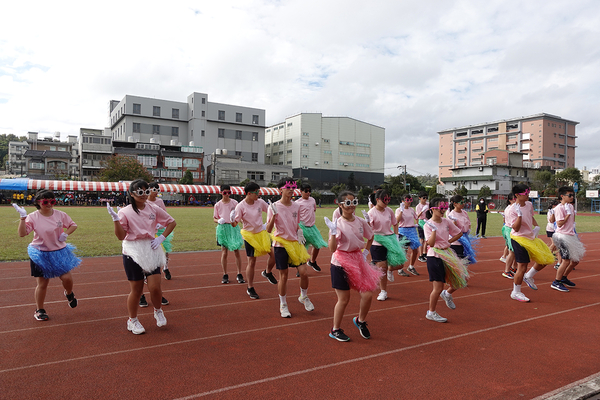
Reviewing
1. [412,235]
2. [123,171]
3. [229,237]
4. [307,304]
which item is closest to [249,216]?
[229,237]

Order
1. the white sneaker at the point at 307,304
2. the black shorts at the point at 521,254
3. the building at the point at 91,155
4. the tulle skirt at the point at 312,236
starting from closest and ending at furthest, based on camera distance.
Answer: the white sneaker at the point at 307,304 → the black shorts at the point at 521,254 → the tulle skirt at the point at 312,236 → the building at the point at 91,155

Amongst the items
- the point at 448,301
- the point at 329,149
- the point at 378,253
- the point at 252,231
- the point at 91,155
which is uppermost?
the point at 329,149

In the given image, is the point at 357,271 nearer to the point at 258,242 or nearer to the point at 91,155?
the point at 258,242

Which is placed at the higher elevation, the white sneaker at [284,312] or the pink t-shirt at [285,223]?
the pink t-shirt at [285,223]

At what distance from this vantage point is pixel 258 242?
684cm

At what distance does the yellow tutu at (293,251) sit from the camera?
5922 millimetres

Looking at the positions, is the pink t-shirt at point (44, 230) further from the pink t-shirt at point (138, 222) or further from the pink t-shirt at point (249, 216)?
the pink t-shirt at point (249, 216)

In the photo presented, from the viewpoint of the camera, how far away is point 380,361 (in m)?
4.29

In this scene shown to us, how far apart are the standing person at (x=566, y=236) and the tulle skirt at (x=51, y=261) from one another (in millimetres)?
8784

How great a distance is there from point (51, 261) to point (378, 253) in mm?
5354

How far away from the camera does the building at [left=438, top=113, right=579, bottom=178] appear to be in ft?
306

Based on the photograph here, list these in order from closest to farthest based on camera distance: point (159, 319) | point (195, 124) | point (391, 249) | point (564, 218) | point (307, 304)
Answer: point (159, 319), point (307, 304), point (391, 249), point (564, 218), point (195, 124)

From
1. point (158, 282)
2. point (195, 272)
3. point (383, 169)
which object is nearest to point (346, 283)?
point (158, 282)

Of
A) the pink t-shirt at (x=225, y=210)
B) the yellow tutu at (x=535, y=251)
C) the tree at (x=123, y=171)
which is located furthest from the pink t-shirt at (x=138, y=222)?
the tree at (x=123, y=171)
